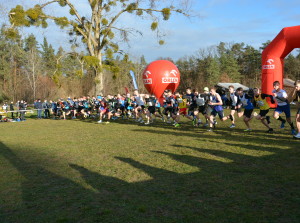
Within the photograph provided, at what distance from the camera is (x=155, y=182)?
17.3 feet

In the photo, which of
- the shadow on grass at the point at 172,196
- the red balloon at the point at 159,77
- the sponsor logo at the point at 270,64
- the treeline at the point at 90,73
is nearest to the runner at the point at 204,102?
the shadow on grass at the point at 172,196

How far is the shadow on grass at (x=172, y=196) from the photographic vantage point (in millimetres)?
3787

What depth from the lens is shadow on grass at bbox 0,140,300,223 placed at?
12.4 ft

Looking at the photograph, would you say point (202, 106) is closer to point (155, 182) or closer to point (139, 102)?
point (139, 102)

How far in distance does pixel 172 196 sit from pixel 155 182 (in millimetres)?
810

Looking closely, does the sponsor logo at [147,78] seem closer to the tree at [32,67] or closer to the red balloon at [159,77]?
the red balloon at [159,77]

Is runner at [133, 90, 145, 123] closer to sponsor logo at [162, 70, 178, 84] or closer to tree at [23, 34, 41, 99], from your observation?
sponsor logo at [162, 70, 178, 84]

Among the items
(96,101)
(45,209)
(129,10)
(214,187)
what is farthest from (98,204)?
(129,10)

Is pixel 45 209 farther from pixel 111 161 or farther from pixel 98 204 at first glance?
pixel 111 161

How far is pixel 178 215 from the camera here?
12.4 feet

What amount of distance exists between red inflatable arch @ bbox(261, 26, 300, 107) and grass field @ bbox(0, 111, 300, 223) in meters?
11.2

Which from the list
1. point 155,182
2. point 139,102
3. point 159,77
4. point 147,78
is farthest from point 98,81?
point 155,182

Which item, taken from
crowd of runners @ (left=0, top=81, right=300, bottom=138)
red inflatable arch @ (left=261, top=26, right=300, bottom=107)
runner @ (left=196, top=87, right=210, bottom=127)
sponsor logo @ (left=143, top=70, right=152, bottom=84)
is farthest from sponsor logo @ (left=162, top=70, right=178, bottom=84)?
runner @ (left=196, top=87, right=210, bottom=127)

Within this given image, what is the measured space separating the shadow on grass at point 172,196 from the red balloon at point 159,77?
16.7 meters
